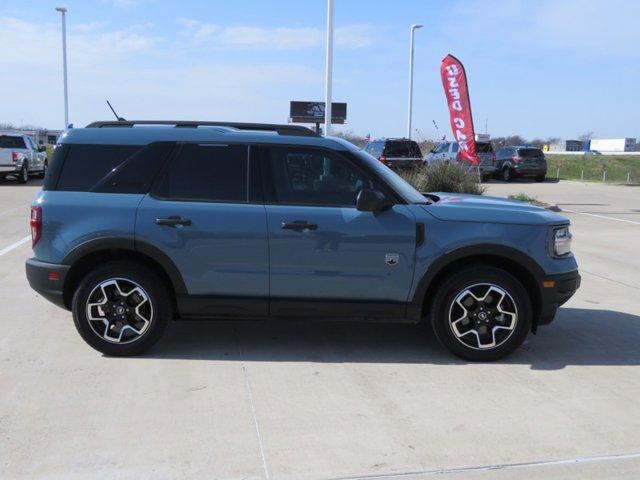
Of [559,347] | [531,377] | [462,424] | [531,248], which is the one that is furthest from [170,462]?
[559,347]

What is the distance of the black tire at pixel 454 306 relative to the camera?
4.99m

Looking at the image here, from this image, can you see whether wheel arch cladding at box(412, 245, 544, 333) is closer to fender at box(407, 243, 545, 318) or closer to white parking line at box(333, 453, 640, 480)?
fender at box(407, 243, 545, 318)

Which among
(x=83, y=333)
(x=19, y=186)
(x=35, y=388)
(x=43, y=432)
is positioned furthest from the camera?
(x=19, y=186)

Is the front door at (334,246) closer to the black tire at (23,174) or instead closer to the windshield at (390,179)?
the windshield at (390,179)

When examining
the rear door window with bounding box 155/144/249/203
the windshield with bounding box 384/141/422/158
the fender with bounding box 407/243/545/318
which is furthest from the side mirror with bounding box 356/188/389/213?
the windshield with bounding box 384/141/422/158

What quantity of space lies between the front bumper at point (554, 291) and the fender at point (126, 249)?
9.26 ft

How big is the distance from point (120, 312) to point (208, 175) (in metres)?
1.28

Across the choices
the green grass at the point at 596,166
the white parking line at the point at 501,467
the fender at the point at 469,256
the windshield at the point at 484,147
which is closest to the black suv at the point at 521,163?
the windshield at the point at 484,147

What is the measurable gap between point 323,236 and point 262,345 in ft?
3.88

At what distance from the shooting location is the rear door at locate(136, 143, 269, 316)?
4.93 meters

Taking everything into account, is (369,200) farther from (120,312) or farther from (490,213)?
(120,312)

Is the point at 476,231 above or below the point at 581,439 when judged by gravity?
above

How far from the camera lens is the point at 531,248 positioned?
5000 millimetres

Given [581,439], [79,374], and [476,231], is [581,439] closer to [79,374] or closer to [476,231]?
[476,231]
